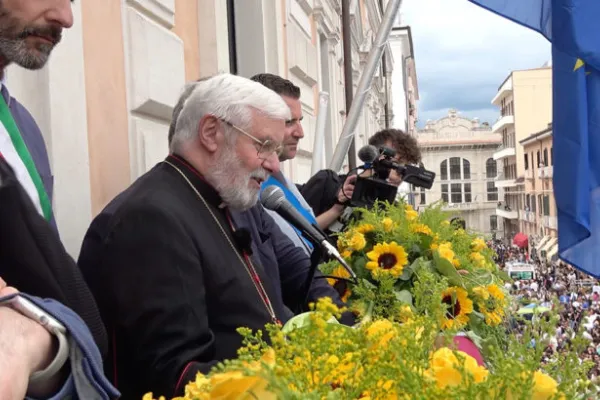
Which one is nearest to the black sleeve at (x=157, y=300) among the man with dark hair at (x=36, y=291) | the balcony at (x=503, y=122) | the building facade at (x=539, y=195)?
the man with dark hair at (x=36, y=291)

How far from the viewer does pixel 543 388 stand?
731 millimetres

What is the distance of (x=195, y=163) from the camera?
7.00 ft

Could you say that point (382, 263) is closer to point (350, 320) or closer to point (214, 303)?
point (350, 320)

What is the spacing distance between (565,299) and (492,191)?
6549 centimetres

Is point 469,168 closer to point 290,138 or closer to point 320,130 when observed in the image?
point 320,130

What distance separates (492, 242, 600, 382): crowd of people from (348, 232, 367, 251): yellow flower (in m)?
0.51

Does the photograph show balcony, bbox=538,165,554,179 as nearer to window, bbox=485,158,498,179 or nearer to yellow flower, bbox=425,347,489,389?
window, bbox=485,158,498,179

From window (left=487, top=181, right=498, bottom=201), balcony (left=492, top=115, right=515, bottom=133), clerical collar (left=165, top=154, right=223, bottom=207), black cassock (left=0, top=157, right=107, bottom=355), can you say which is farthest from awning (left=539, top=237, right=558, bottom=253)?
black cassock (left=0, top=157, right=107, bottom=355)

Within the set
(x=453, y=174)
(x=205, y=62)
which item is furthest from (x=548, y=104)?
(x=205, y=62)

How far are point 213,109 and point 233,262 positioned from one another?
43 cm

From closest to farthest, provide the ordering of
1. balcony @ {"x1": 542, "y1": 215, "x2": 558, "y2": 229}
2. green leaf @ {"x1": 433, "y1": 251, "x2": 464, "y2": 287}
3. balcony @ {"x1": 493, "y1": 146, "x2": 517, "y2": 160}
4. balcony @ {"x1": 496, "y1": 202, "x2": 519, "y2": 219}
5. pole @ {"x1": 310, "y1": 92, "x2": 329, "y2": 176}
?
green leaf @ {"x1": 433, "y1": 251, "x2": 464, "y2": 287}
pole @ {"x1": 310, "y1": 92, "x2": 329, "y2": 176}
balcony @ {"x1": 542, "y1": 215, "x2": 558, "y2": 229}
balcony @ {"x1": 493, "y1": 146, "x2": 517, "y2": 160}
balcony @ {"x1": 496, "y1": 202, "x2": 519, "y2": 219}

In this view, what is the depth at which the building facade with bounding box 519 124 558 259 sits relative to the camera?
4250 centimetres

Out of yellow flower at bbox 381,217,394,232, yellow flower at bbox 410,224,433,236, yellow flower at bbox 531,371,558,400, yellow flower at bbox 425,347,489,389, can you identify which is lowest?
yellow flower at bbox 531,371,558,400

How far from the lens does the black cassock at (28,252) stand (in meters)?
1.08
